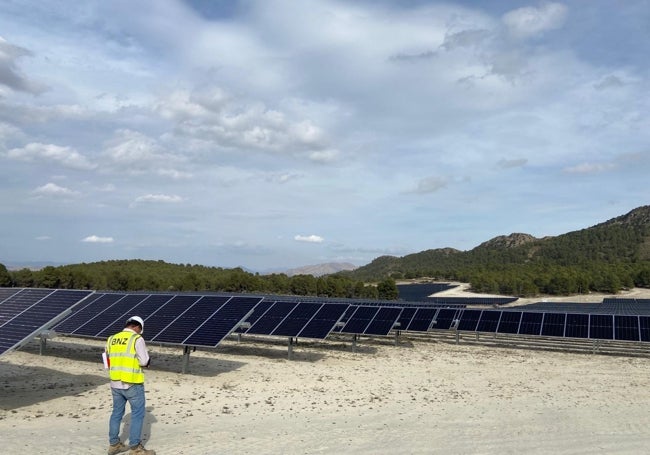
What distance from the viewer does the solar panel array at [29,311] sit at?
12.2m

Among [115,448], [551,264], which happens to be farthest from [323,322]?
[551,264]

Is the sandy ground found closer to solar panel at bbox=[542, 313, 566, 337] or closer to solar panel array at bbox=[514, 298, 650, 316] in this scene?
solar panel at bbox=[542, 313, 566, 337]

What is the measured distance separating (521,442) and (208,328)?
10.5m

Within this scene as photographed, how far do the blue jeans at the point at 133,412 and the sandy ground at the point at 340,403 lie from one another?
70 centimetres

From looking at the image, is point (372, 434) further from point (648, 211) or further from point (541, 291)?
point (648, 211)

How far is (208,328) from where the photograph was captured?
679 inches

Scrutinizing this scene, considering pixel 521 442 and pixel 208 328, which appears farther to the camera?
pixel 208 328

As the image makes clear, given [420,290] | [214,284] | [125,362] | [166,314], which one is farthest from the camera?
[420,290]

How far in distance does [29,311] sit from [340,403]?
8.66 m

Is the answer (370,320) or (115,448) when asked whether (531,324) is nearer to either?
(370,320)

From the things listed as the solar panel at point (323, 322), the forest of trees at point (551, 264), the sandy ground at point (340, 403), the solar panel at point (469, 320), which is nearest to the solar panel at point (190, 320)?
the sandy ground at point (340, 403)

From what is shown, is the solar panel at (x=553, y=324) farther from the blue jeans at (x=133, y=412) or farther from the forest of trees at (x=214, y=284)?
the forest of trees at (x=214, y=284)

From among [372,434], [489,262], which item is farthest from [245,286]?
[489,262]

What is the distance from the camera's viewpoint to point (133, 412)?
29.0 ft
